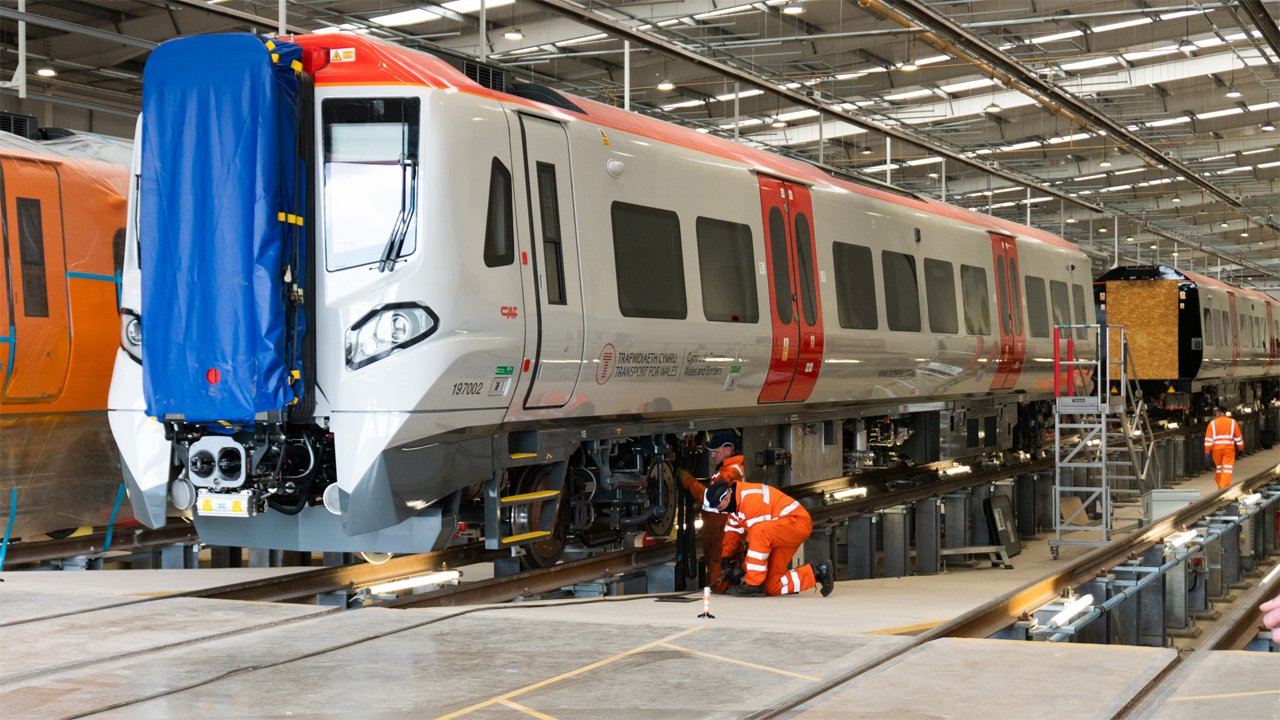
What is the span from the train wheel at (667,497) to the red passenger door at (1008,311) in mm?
6819

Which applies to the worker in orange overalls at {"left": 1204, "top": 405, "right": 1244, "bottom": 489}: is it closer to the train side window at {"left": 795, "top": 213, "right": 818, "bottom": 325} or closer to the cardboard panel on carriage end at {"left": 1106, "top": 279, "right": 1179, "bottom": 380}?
the cardboard panel on carriage end at {"left": 1106, "top": 279, "right": 1179, "bottom": 380}

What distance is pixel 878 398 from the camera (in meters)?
12.2

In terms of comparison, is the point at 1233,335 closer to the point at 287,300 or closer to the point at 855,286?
the point at 855,286

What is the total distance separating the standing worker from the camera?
30.2 ft

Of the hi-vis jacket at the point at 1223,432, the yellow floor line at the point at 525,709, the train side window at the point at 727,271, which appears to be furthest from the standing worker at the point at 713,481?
the hi-vis jacket at the point at 1223,432

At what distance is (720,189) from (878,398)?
3.64 metres

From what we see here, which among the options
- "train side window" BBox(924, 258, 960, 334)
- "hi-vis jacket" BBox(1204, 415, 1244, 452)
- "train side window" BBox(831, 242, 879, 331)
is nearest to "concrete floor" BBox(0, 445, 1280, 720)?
"train side window" BBox(831, 242, 879, 331)

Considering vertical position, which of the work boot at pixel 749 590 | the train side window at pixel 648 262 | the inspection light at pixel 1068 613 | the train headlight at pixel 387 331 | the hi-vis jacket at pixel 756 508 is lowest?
the inspection light at pixel 1068 613

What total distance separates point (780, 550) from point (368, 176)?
415 cm

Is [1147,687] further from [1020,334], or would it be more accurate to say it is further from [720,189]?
[1020,334]

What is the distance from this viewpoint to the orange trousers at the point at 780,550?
8.87 metres

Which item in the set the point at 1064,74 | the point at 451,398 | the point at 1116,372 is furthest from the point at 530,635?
the point at 1064,74

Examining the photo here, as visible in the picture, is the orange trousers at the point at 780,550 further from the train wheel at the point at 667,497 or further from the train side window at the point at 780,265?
the train side window at the point at 780,265

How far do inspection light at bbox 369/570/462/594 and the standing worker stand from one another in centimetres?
207
